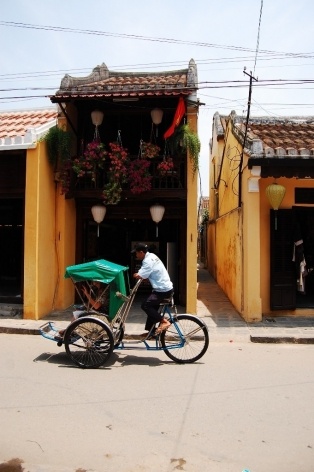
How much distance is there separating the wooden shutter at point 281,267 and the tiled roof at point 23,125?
6.45 meters

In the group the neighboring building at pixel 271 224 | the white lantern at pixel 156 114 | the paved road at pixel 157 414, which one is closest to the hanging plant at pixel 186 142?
the white lantern at pixel 156 114

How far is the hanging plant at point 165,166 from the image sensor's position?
9.85 m

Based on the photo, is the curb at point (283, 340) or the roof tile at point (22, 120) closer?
the curb at point (283, 340)

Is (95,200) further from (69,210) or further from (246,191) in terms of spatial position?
(246,191)

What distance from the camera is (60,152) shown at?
10039mm

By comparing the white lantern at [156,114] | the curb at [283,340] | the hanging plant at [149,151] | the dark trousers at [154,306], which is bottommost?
the curb at [283,340]

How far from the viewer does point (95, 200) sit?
446 inches

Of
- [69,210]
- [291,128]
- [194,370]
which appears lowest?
[194,370]

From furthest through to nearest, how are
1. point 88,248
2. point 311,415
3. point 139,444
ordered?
point 88,248 < point 311,415 < point 139,444

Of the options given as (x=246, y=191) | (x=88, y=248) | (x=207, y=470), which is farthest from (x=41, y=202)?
(x=207, y=470)

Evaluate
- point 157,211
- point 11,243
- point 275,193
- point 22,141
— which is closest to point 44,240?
point 22,141

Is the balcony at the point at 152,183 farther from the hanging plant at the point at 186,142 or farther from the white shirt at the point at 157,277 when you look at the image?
the white shirt at the point at 157,277

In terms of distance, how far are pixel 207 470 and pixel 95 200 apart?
29.2 ft

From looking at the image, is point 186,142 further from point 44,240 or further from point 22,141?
point 44,240
